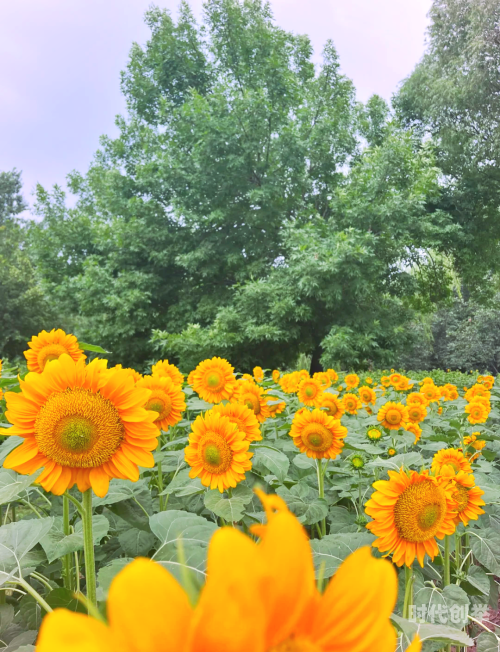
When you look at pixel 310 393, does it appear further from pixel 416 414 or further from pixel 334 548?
pixel 334 548

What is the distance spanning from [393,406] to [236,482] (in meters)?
1.17

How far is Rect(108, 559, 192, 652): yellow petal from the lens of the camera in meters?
0.21

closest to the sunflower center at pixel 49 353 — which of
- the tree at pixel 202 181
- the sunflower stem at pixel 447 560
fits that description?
the sunflower stem at pixel 447 560

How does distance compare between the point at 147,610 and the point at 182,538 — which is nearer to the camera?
the point at 147,610

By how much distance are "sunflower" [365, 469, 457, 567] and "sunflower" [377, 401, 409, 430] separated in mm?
1100

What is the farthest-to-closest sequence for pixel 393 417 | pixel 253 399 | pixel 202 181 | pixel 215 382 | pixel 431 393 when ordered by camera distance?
pixel 202 181 < pixel 431 393 < pixel 393 417 < pixel 215 382 < pixel 253 399

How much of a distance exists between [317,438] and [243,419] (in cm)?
27

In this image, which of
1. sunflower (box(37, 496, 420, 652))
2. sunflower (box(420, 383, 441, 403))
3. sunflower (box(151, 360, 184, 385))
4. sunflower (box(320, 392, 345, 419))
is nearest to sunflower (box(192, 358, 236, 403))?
sunflower (box(151, 360, 184, 385))

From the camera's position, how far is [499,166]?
12930 millimetres

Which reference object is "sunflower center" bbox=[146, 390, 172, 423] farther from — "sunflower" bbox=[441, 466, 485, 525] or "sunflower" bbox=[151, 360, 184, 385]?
"sunflower" bbox=[441, 466, 485, 525]

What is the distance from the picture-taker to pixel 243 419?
144cm

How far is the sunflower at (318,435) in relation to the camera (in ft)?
5.07

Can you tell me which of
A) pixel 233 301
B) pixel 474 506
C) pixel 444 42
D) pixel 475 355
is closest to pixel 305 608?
pixel 474 506

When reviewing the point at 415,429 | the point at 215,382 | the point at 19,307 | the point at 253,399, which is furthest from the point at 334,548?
the point at 19,307
